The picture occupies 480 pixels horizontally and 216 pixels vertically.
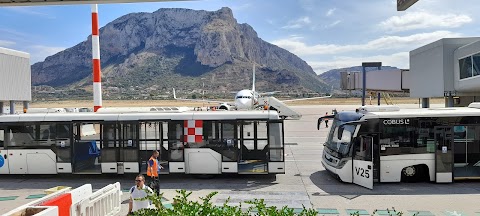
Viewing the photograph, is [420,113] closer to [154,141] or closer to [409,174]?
[409,174]

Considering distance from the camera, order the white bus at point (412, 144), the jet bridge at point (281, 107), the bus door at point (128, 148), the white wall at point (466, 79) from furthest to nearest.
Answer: the jet bridge at point (281, 107) < the white wall at point (466, 79) < the bus door at point (128, 148) < the white bus at point (412, 144)

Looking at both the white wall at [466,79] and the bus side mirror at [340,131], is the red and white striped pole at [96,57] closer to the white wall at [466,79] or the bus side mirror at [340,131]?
the bus side mirror at [340,131]

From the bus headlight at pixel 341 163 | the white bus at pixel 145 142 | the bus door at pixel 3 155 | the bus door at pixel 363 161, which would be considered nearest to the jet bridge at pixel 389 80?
the bus headlight at pixel 341 163

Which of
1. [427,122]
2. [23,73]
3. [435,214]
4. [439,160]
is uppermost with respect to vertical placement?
[23,73]

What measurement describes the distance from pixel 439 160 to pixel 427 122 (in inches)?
54.7

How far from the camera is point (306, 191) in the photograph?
1270cm

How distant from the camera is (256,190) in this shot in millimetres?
12891

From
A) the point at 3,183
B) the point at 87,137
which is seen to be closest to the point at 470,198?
the point at 87,137

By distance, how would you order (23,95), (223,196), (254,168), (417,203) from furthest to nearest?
(23,95)
(254,168)
(223,196)
(417,203)

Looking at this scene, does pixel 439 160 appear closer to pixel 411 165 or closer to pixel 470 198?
pixel 411 165

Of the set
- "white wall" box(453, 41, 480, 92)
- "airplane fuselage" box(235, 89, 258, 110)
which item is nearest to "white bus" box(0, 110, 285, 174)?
"white wall" box(453, 41, 480, 92)

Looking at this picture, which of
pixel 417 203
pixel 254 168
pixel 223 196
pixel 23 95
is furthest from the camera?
pixel 23 95

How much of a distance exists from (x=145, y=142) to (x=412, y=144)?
384 inches

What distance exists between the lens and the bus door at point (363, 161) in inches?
491
